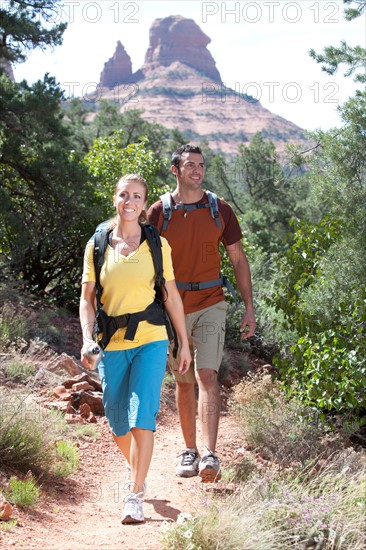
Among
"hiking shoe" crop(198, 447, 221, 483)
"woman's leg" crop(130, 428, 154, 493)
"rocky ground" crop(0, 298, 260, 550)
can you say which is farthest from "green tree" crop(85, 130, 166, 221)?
"woman's leg" crop(130, 428, 154, 493)

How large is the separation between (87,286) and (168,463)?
2.30m

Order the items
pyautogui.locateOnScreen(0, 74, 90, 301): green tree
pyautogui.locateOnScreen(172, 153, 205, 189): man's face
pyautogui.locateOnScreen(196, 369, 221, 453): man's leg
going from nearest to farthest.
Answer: pyautogui.locateOnScreen(196, 369, 221, 453): man's leg < pyautogui.locateOnScreen(172, 153, 205, 189): man's face < pyautogui.locateOnScreen(0, 74, 90, 301): green tree

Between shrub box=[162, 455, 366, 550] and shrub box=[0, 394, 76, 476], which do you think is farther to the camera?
shrub box=[0, 394, 76, 476]

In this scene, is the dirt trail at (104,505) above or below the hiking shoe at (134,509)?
below

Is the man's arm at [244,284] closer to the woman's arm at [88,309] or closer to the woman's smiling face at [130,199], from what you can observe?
the woman's smiling face at [130,199]

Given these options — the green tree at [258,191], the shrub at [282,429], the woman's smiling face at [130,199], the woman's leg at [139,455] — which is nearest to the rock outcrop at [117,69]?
the green tree at [258,191]

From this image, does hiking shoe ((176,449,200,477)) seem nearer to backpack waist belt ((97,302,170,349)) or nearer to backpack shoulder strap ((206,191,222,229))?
backpack waist belt ((97,302,170,349))

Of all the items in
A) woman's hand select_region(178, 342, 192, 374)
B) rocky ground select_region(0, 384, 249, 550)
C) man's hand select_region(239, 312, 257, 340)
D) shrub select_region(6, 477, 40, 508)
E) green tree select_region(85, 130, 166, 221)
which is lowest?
rocky ground select_region(0, 384, 249, 550)

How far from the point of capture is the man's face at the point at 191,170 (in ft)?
18.3

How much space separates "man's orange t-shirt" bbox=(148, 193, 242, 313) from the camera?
552 centimetres

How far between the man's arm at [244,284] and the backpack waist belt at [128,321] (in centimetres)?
128

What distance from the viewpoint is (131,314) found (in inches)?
176

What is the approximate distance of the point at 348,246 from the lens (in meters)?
7.62

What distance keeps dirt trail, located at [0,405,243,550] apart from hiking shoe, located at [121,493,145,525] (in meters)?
0.04
